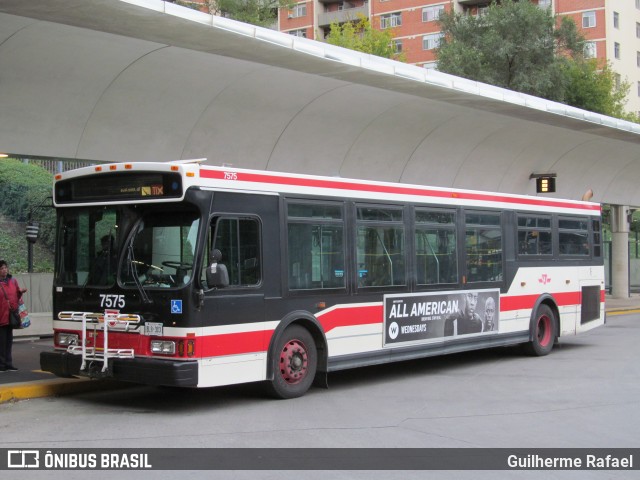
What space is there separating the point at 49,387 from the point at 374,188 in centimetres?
532

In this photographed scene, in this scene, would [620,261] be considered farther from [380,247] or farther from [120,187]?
[120,187]

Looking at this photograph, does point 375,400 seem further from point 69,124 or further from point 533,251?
point 69,124

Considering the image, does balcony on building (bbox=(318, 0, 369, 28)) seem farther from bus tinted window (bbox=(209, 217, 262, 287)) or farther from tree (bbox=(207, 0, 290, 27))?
bus tinted window (bbox=(209, 217, 262, 287))

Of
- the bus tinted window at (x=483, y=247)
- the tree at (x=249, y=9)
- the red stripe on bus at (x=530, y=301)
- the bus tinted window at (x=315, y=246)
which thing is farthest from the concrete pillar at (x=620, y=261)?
the bus tinted window at (x=315, y=246)

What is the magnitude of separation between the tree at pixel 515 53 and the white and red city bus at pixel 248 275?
3338 cm

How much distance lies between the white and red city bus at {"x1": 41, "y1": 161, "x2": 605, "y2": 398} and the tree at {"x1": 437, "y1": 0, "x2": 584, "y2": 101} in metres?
33.4

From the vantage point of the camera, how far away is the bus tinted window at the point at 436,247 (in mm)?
12992

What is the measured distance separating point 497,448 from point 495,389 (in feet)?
12.8

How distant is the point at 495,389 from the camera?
11742mm

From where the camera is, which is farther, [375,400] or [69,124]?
[69,124]

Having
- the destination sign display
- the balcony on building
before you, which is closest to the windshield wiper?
the destination sign display

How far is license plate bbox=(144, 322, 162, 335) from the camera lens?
374 inches

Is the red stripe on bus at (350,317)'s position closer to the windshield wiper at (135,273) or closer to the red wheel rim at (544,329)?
the windshield wiper at (135,273)

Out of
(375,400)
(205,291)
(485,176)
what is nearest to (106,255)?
(205,291)
